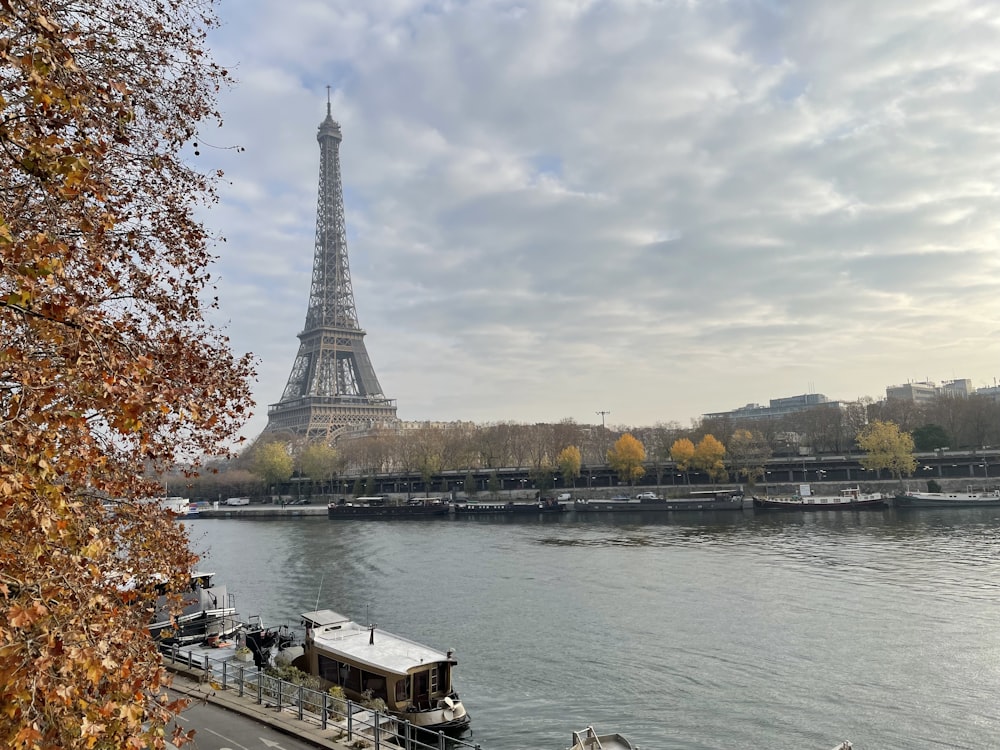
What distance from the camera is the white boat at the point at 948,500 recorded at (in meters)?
73.6

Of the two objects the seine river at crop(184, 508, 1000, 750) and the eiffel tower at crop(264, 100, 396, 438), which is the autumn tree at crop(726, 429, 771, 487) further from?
the eiffel tower at crop(264, 100, 396, 438)

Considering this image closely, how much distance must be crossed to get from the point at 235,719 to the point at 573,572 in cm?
3002

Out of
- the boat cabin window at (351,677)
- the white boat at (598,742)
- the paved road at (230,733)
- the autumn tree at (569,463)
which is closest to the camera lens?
the paved road at (230,733)

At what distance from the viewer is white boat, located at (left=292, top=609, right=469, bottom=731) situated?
18859 millimetres

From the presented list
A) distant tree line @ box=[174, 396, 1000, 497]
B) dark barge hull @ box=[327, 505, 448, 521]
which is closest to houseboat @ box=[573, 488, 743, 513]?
distant tree line @ box=[174, 396, 1000, 497]

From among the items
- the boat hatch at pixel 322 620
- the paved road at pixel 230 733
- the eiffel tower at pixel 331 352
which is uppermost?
the eiffel tower at pixel 331 352

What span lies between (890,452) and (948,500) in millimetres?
14268

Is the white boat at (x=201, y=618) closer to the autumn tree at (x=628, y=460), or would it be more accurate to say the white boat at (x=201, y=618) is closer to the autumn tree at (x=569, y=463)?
the autumn tree at (x=569, y=463)

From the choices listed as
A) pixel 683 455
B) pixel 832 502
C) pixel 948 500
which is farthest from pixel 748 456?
pixel 948 500

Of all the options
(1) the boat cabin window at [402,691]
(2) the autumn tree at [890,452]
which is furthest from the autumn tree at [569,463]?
(1) the boat cabin window at [402,691]

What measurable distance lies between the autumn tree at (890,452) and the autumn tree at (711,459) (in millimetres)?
17808

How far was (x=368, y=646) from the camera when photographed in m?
21.0

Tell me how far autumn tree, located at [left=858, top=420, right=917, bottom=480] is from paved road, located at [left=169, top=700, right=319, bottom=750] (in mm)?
89677

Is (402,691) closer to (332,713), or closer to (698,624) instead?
(332,713)
